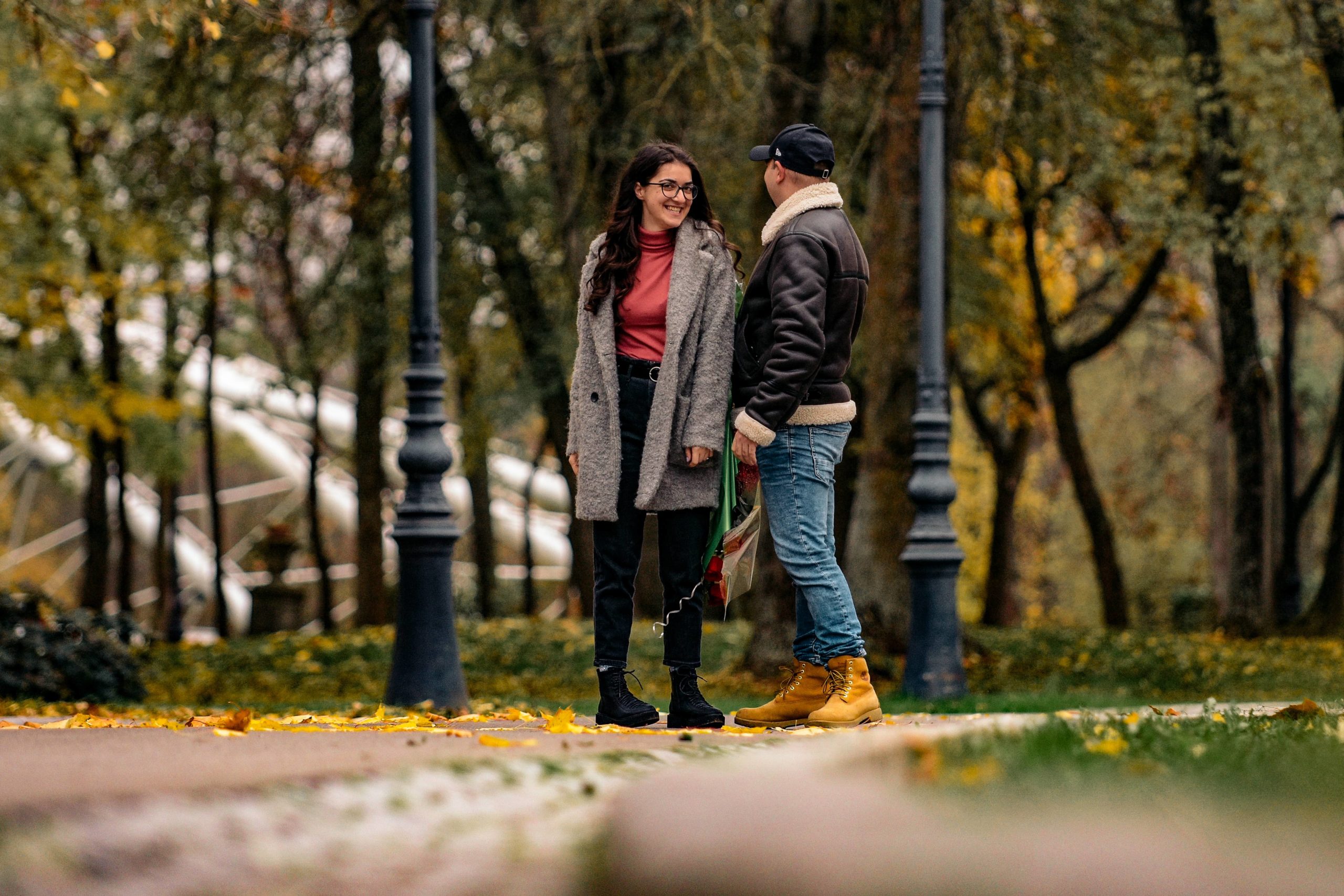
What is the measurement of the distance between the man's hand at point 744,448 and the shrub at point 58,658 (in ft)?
22.1

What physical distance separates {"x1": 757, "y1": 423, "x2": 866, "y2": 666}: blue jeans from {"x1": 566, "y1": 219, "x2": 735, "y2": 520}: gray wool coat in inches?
8.8

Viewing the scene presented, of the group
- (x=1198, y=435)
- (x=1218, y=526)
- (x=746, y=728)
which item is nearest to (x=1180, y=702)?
(x=746, y=728)

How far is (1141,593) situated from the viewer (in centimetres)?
3388

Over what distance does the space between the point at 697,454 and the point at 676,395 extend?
23 cm

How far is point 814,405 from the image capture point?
5.76 metres

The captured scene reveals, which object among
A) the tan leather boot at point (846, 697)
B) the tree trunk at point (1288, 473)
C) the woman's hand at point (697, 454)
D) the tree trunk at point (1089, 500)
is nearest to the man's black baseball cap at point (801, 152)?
the woman's hand at point (697, 454)

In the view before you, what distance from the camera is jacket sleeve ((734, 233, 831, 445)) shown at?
5.49m

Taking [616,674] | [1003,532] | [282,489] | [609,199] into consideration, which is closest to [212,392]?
[1003,532]

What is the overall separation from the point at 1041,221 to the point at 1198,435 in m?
13.7

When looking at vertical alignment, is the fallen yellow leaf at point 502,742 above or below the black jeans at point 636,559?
below

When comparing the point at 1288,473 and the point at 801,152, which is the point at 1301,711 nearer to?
the point at 801,152

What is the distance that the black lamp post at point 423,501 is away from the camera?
838cm

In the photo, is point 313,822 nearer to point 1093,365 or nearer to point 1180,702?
point 1180,702

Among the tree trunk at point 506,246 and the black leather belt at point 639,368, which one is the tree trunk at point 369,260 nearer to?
the tree trunk at point 506,246
